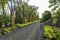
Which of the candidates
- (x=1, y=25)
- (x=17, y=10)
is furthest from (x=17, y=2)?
(x=1, y=25)

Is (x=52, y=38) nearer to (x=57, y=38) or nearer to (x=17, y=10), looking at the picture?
(x=57, y=38)

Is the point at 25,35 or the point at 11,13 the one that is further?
the point at 11,13

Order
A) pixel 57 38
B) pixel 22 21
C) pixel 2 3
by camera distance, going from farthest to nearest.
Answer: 1. pixel 22 21
2. pixel 2 3
3. pixel 57 38

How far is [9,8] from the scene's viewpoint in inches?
1802

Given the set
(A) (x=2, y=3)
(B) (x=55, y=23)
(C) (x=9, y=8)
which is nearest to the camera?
(B) (x=55, y=23)

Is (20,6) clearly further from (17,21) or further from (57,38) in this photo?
(57,38)

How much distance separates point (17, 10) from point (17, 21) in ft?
12.9

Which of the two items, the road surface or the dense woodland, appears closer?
the road surface

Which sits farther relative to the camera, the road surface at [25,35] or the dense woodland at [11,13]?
the dense woodland at [11,13]

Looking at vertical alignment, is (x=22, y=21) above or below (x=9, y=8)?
below

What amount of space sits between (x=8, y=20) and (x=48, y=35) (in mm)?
32509

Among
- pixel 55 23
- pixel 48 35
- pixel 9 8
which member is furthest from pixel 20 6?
pixel 48 35

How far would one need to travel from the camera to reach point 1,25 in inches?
1681

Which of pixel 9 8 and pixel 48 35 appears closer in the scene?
pixel 48 35
